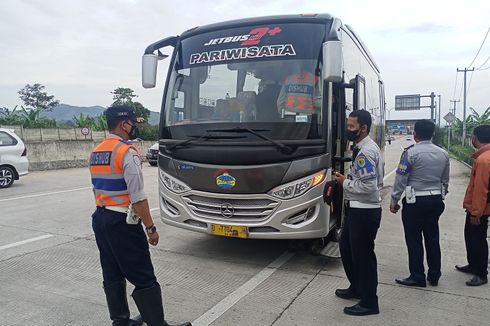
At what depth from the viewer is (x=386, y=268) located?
5.14 meters

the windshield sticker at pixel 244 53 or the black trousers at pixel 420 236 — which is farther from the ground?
the windshield sticker at pixel 244 53

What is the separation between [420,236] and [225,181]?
221 cm

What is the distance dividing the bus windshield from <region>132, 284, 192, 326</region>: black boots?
2316 mm

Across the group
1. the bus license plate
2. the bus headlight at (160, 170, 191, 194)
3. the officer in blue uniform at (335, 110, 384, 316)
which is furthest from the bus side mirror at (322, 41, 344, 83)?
the bus headlight at (160, 170, 191, 194)

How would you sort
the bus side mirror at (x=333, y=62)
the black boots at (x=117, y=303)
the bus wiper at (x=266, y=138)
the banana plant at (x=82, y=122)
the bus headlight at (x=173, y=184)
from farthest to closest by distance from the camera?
the banana plant at (x=82, y=122)
the bus headlight at (x=173, y=184)
the bus wiper at (x=266, y=138)
the bus side mirror at (x=333, y=62)
the black boots at (x=117, y=303)

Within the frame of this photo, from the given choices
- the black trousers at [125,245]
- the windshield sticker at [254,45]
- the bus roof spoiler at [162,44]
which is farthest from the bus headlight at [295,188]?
the bus roof spoiler at [162,44]

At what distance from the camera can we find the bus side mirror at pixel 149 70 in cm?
593

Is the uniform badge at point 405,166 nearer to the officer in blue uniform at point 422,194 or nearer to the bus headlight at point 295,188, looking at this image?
the officer in blue uniform at point 422,194

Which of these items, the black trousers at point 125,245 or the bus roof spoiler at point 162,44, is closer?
the black trousers at point 125,245

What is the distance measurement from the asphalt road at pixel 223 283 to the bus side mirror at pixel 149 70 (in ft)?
7.60

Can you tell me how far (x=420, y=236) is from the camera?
4488 mm

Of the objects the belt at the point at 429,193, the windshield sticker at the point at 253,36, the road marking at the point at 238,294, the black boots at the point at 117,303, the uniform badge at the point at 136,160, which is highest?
the windshield sticker at the point at 253,36

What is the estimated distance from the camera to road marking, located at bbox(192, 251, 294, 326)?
3.68 m

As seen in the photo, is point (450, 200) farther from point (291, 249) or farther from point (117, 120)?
point (117, 120)
